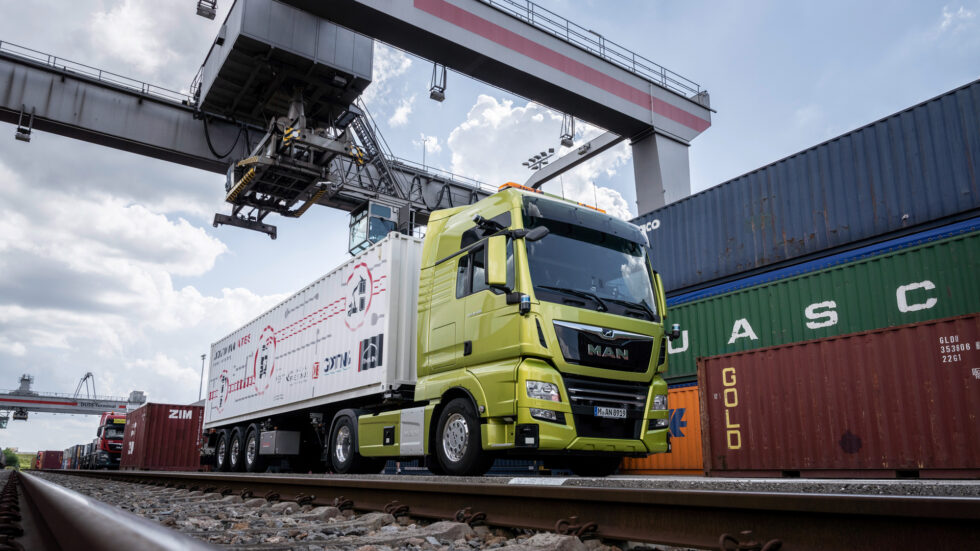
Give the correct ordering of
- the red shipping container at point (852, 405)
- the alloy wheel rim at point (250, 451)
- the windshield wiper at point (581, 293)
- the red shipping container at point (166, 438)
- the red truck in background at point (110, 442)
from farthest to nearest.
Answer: the red truck in background at point (110, 442), the red shipping container at point (166, 438), the alloy wheel rim at point (250, 451), the red shipping container at point (852, 405), the windshield wiper at point (581, 293)

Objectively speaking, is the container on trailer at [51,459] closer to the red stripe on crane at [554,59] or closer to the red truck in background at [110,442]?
the red truck in background at [110,442]

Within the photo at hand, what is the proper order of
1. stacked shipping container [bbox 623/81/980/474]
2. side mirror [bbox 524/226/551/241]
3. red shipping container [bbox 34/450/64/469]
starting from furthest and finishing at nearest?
1. red shipping container [bbox 34/450/64/469]
2. stacked shipping container [bbox 623/81/980/474]
3. side mirror [bbox 524/226/551/241]

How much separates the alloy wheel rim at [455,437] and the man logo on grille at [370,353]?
6.68ft

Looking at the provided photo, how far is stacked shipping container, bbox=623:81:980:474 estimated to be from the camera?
9406 millimetres

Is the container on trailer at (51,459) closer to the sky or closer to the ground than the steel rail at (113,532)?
closer to the ground

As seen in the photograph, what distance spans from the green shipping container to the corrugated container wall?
38.2 inches

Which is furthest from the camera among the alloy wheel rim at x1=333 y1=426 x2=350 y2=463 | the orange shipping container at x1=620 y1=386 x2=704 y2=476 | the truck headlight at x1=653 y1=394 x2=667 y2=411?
the orange shipping container at x1=620 y1=386 x2=704 y2=476

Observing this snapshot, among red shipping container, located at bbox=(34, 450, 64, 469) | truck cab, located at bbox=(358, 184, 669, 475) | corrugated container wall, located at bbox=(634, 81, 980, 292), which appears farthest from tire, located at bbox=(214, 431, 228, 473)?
red shipping container, located at bbox=(34, 450, 64, 469)

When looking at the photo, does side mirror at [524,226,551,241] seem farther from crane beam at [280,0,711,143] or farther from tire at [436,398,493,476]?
crane beam at [280,0,711,143]

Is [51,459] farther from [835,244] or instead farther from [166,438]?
[835,244]

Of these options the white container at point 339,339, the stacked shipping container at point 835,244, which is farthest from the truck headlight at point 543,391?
the stacked shipping container at point 835,244

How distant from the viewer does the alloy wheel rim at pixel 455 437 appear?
7.34m

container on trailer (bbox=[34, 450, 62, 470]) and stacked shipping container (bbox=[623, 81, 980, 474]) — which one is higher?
stacked shipping container (bbox=[623, 81, 980, 474])

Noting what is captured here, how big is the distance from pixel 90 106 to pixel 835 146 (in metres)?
19.0
